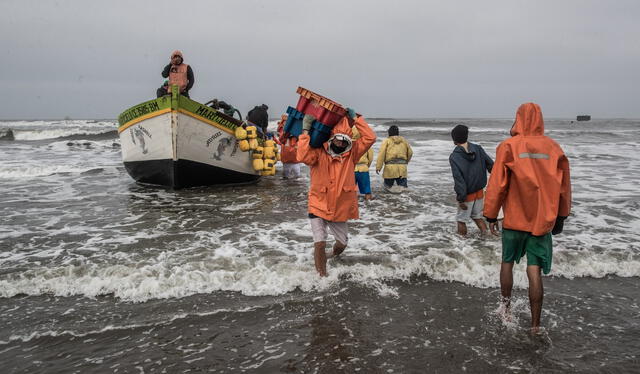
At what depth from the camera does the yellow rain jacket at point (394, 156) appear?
8.90 meters

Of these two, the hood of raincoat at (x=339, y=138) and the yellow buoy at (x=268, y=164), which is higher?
the hood of raincoat at (x=339, y=138)

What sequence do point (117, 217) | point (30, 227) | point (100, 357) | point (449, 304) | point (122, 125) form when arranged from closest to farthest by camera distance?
point (100, 357)
point (449, 304)
point (30, 227)
point (117, 217)
point (122, 125)

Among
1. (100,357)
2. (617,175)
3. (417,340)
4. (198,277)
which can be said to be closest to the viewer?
(100,357)

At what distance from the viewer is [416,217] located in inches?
288

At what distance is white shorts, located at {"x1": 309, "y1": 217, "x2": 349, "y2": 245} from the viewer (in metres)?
4.34

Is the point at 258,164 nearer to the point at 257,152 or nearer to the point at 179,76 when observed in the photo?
the point at 257,152

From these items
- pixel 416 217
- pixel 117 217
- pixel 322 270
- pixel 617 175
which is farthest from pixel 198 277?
pixel 617 175

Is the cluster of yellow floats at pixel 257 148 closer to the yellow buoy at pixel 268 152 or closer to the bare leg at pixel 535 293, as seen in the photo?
the yellow buoy at pixel 268 152

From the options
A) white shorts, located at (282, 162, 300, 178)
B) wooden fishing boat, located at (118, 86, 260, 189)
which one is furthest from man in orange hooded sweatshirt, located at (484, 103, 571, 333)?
white shorts, located at (282, 162, 300, 178)

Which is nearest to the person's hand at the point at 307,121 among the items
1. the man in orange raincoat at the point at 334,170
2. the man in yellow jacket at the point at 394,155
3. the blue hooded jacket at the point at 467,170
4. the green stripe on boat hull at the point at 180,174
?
the man in orange raincoat at the point at 334,170

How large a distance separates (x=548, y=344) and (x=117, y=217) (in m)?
6.60

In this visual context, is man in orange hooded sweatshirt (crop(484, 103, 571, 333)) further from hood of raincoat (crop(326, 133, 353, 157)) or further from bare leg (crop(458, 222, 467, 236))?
bare leg (crop(458, 222, 467, 236))

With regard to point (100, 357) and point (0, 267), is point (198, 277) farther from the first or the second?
point (0, 267)

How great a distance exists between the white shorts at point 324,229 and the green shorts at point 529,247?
1.66 meters
